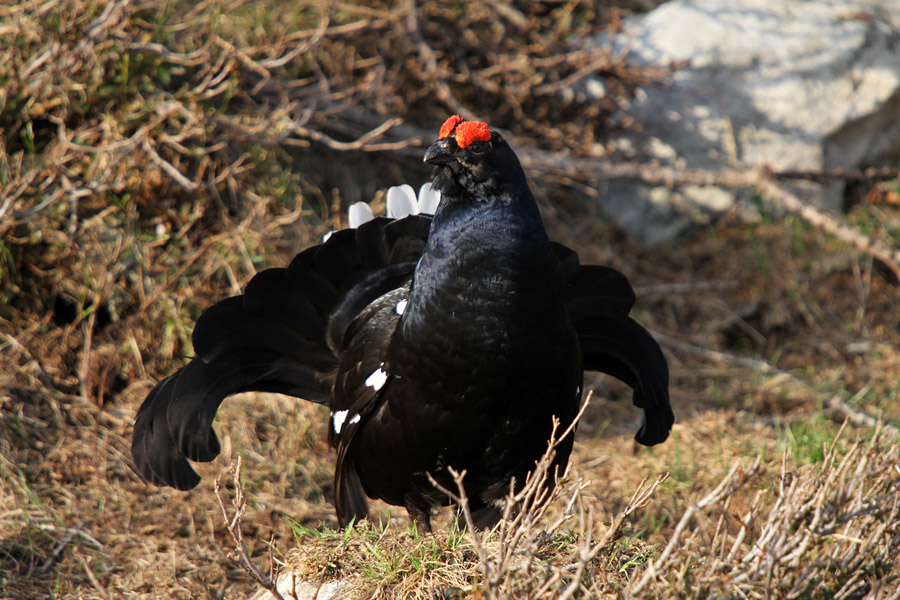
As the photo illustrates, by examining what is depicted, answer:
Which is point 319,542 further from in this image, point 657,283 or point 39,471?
point 657,283

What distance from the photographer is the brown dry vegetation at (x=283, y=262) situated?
7.91 ft

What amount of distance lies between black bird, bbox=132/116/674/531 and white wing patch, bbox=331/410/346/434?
0.01m

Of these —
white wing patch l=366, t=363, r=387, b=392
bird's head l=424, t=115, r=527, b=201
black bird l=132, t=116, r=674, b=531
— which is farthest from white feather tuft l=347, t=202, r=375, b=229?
bird's head l=424, t=115, r=527, b=201

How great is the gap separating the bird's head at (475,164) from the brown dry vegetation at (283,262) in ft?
3.06

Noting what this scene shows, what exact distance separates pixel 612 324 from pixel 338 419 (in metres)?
1.09

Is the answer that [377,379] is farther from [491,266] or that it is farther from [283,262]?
[283,262]

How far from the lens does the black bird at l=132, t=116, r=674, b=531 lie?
98.7 inches

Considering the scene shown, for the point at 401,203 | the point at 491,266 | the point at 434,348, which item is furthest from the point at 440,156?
the point at 401,203

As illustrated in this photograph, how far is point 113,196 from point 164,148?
34 centimetres

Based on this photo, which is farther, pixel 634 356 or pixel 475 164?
pixel 634 356

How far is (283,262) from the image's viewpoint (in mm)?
4293

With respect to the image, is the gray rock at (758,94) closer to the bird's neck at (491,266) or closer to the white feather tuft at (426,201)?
the white feather tuft at (426,201)

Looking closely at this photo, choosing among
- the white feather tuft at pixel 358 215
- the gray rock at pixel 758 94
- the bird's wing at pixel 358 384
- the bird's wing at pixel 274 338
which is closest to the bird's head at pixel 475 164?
the bird's wing at pixel 358 384

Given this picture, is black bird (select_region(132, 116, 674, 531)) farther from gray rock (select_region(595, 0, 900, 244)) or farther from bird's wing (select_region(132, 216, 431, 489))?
gray rock (select_region(595, 0, 900, 244))
